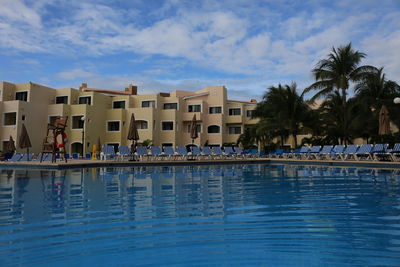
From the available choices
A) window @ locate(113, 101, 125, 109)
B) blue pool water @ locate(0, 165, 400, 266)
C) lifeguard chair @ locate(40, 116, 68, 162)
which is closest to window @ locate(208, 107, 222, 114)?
window @ locate(113, 101, 125, 109)

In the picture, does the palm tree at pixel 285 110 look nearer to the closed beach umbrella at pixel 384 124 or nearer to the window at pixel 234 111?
the closed beach umbrella at pixel 384 124

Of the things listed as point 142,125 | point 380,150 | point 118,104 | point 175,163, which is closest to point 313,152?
point 380,150

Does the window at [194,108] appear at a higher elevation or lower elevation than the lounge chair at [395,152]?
higher

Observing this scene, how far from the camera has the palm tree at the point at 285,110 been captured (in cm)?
2591

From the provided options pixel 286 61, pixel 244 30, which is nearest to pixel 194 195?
pixel 244 30

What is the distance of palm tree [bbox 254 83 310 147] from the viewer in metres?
25.9

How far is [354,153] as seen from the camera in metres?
16.7

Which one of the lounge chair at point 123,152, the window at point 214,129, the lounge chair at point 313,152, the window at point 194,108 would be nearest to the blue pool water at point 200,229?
the lounge chair at point 313,152

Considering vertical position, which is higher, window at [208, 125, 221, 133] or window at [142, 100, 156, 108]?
window at [142, 100, 156, 108]

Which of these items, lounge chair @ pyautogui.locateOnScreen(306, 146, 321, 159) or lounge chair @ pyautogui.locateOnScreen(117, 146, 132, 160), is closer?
lounge chair @ pyautogui.locateOnScreen(306, 146, 321, 159)

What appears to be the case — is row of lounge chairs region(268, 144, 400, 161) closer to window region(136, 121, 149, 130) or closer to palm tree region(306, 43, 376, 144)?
palm tree region(306, 43, 376, 144)

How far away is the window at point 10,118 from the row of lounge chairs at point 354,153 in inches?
1054

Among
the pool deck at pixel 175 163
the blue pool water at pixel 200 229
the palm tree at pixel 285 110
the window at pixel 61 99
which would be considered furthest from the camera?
the window at pixel 61 99

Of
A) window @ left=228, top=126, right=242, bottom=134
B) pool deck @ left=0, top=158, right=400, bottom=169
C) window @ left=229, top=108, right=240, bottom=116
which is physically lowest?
pool deck @ left=0, top=158, right=400, bottom=169
